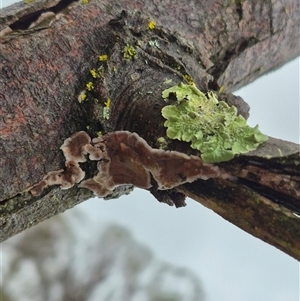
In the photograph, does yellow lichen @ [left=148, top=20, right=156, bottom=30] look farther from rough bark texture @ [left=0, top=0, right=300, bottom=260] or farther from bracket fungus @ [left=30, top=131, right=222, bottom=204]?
bracket fungus @ [left=30, top=131, right=222, bottom=204]

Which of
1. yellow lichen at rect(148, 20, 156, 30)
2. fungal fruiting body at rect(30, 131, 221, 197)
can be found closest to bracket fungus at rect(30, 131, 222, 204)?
fungal fruiting body at rect(30, 131, 221, 197)

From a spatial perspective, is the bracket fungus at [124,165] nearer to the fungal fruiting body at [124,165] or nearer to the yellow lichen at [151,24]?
the fungal fruiting body at [124,165]

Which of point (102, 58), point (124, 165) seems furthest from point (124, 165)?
point (102, 58)

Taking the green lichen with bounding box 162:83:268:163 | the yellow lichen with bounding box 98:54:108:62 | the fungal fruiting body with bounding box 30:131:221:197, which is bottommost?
the fungal fruiting body with bounding box 30:131:221:197

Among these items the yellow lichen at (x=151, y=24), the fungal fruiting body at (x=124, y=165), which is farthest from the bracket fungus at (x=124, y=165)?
the yellow lichen at (x=151, y=24)

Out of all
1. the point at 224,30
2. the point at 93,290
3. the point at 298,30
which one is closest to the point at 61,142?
the point at 224,30

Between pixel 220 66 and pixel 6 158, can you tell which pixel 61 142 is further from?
pixel 220 66

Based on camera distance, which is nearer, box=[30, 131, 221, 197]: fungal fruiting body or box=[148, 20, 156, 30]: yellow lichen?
box=[30, 131, 221, 197]: fungal fruiting body
